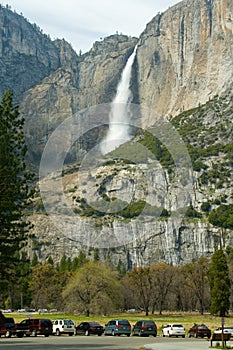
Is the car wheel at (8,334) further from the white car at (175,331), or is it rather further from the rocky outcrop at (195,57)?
the rocky outcrop at (195,57)

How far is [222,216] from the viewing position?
12675 centimetres

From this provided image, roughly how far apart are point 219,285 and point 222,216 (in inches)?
2003

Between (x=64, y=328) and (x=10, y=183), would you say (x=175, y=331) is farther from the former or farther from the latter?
(x=10, y=183)

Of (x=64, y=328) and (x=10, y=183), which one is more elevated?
(x=10, y=183)

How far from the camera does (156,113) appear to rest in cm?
19162

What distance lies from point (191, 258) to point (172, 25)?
9856 cm

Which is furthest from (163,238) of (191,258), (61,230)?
(61,230)

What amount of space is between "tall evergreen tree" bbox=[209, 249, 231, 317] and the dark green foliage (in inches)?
1719

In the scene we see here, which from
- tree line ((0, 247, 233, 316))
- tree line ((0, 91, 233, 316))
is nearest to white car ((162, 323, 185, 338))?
tree line ((0, 91, 233, 316))

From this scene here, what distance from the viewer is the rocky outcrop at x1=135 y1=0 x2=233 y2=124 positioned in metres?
172

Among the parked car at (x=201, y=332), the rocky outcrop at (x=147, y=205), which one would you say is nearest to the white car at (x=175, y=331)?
the parked car at (x=201, y=332)

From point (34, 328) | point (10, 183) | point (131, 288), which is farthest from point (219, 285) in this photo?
point (10, 183)

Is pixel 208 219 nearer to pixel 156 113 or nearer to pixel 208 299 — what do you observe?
pixel 208 299

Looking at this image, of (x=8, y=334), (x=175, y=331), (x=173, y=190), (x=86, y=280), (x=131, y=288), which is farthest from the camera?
(x=173, y=190)
